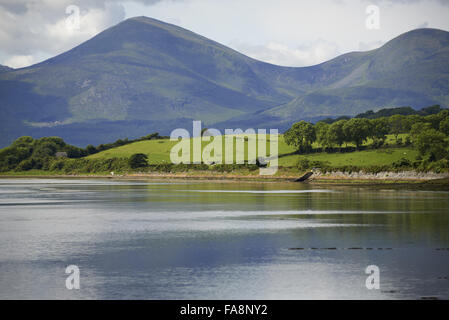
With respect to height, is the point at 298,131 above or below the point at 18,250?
above

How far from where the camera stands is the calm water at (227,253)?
2614cm

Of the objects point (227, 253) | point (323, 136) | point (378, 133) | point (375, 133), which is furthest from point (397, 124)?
point (227, 253)

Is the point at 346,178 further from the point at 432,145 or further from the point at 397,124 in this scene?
the point at 397,124

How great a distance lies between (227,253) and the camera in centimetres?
3562

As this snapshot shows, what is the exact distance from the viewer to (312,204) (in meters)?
70.6

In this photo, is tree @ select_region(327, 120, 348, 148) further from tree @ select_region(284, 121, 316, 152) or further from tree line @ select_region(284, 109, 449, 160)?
tree @ select_region(284, 121, 316, 152)

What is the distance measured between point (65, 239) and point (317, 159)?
392 ft

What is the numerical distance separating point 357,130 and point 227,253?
419 ft

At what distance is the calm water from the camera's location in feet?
85.8

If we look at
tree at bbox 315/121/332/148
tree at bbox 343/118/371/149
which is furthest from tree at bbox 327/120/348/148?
tree at bbox 343/118/371/149

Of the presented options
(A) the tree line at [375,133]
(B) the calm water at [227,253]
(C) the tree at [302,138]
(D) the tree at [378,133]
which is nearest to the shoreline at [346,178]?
(A) the tree line at [375,133]
